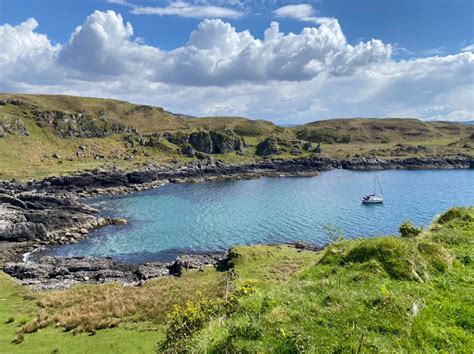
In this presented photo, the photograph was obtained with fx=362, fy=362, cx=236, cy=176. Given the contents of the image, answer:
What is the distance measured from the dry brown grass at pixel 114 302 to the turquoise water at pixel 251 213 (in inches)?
762

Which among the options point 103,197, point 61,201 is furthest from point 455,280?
point 103,197

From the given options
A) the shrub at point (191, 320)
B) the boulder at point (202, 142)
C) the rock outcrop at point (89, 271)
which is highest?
the boulder at point (202, 142)

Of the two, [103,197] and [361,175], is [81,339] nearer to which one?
[103,197]

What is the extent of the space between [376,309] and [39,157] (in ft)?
477

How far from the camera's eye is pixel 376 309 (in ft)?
40.6

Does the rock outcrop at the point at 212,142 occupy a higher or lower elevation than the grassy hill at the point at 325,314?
higher

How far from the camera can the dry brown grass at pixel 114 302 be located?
26797 mm

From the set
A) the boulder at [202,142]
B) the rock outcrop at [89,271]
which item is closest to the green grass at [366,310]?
the rock outcrop at [89,271]

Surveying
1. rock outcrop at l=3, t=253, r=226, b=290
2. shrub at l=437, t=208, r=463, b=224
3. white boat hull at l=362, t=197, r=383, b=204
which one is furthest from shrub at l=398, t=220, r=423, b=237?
white boat hull at l=362, t=197, r=383, b=204

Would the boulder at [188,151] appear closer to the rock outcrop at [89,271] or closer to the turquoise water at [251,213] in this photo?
the turquoise water at [251,213]

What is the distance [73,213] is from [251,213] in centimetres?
3918

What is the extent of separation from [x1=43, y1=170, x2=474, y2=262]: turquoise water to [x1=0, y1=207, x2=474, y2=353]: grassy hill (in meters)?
28.8

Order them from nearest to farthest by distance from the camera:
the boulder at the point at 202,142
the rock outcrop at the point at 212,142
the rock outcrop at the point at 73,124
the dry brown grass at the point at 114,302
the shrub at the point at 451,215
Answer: the dry brown grass at the point at 114,302 → the shrub at the point at 451,215 → the rock outcrop at the point at 73,124 → the boulder at the point at 202,142 → the rock outcrop at the point at 212,142

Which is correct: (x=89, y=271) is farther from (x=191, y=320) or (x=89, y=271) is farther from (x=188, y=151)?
(x=188, y=151)
